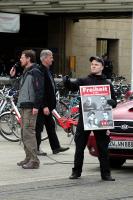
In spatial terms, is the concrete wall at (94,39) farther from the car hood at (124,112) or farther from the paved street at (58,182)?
the car hood at (124,112)

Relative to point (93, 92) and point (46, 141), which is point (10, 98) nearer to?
point (46, 141)

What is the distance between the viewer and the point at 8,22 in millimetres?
23281

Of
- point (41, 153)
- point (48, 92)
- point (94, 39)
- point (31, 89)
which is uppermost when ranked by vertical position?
point (94, 39)

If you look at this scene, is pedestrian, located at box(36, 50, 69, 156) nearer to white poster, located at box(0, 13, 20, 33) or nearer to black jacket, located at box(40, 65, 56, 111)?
black jacket, located at box(40, 65, 56, 111)

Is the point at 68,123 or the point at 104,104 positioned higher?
the point at 104,104

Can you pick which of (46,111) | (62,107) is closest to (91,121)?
(46,111)

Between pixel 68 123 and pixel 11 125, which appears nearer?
pixel 68 123

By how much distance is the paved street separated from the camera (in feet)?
27.5

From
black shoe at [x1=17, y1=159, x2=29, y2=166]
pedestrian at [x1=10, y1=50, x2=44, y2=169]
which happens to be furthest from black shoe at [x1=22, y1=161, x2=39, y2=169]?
black shoe at [x1=17, y1=159, x2=29, y2=166]

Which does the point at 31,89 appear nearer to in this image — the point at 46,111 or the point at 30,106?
the point at 30,106

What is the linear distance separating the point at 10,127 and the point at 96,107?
5.05 meters

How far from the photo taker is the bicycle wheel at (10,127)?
1424 centimetres

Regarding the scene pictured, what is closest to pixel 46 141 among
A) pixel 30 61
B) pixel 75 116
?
pixel 75 116

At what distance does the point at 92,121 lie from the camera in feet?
30.8
